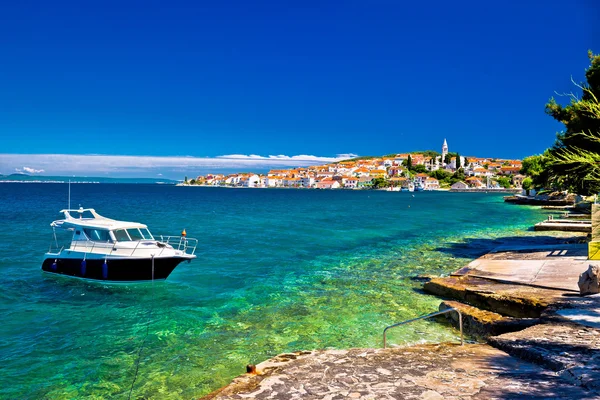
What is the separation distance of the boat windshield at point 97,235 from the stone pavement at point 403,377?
41.8 feet

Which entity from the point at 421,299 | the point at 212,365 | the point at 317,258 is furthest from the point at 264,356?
the point at 317,258

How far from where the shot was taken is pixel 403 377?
557cm

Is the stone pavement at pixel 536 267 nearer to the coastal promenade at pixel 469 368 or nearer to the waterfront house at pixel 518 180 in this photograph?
the coastal promenade at pixel 469 368

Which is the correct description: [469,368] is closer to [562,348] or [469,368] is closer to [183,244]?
[562,348]

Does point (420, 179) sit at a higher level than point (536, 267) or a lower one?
higher

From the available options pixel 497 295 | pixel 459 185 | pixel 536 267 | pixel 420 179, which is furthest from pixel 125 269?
pixel 420 179

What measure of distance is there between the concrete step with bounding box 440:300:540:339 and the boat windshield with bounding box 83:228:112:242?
1353 cm

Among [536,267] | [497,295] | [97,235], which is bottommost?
[497,295]

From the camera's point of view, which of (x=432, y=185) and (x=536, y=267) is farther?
(x=432, y=185)

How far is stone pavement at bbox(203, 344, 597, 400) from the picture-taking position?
4980mm

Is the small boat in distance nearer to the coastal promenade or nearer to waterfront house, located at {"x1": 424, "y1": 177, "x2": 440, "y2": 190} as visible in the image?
the coastal promenade

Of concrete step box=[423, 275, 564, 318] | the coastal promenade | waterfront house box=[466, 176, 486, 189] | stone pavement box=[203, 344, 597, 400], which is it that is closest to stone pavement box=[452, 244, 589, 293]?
concrete step box=[423, 275, 564, 318]

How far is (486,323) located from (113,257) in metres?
13.4

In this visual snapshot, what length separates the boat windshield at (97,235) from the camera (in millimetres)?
16781
